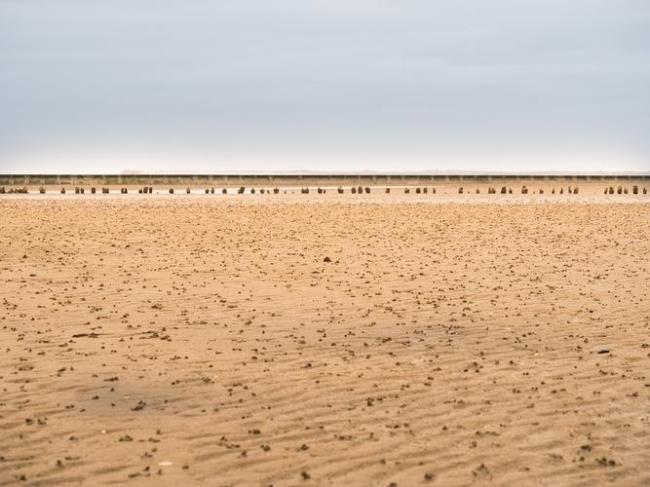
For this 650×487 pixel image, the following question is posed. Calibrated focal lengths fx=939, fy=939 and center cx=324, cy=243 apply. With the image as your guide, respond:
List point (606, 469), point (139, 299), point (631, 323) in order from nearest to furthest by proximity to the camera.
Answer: point (606, 469) < point (631, 323) < point (139, 299)

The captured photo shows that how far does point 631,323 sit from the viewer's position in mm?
15023

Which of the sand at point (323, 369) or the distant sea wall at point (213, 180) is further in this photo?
the distant sea wall at point (213, 180)

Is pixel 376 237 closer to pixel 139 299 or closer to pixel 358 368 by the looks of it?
pixel 139 299

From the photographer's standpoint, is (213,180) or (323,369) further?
(213,180)

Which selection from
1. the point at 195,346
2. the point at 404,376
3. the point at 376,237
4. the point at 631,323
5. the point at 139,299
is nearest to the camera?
the point at 404,376

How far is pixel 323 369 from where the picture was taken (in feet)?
39.0

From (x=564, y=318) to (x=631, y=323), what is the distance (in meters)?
1.07

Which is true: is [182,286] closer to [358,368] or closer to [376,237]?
[358,368]

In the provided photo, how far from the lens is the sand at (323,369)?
8.52 meters

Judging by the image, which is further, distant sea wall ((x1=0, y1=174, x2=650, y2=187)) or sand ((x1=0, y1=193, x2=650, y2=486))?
distant sea wall ((x1=0, y1=174, x2=650, y2=187))

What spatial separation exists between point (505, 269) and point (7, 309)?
1113 cm

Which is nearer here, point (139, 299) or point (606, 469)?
point (606, 469)

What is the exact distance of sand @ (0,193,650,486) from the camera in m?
8.52

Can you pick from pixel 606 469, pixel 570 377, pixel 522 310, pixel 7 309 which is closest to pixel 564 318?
pixel 522 310
